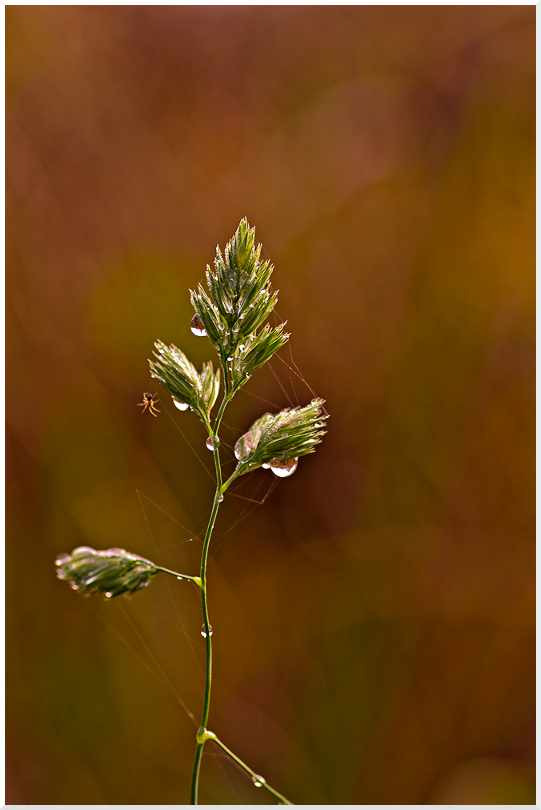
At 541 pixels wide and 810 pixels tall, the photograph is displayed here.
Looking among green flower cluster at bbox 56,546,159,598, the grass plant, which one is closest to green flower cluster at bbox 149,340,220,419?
the grass plant

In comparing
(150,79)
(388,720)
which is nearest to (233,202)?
(150,79)

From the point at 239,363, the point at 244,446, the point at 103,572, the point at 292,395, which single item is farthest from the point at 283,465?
the point at 292,395

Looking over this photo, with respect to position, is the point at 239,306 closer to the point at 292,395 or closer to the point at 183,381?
the point at 183,381

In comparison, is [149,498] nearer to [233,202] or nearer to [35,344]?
[35,344]

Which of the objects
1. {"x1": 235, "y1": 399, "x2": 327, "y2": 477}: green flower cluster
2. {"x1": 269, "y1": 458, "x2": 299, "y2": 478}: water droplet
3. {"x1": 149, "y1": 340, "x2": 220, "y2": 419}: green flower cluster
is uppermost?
{"x1": 149, "y1": 340, "x2": 220, "y2": 419}: green flower cluster

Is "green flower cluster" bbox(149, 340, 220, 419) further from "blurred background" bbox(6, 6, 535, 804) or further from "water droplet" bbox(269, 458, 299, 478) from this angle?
"blurred background" bbox(6, 6, 535, 804)

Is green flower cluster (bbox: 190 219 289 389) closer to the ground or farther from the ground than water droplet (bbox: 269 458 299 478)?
farther from the ground
